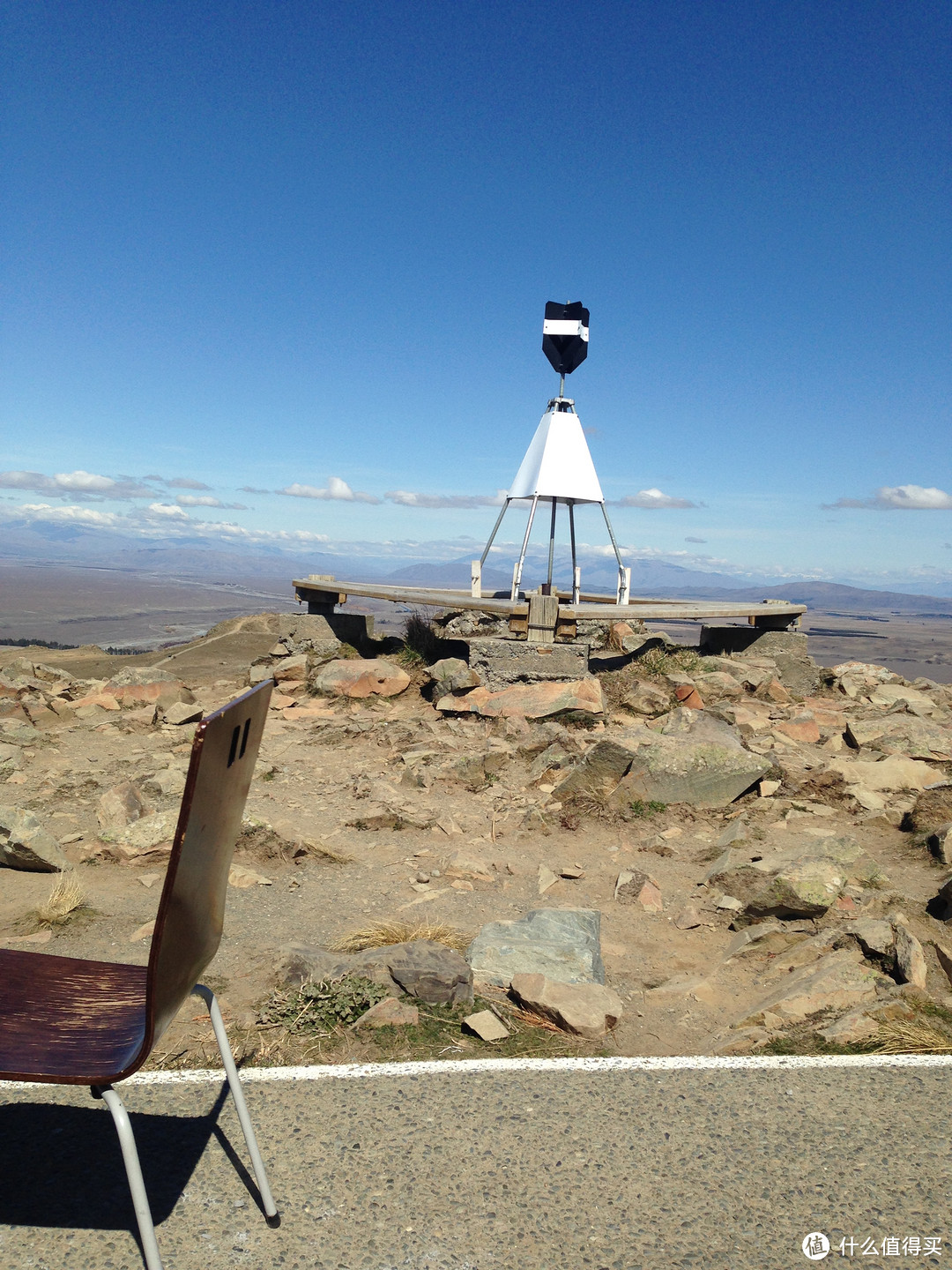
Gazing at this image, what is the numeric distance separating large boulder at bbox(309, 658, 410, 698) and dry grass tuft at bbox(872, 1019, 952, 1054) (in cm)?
708

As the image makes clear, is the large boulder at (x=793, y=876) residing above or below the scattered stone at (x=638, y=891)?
above

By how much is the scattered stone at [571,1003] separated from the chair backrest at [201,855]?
159cm

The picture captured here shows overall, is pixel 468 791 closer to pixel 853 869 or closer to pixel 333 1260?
pixel 853 869

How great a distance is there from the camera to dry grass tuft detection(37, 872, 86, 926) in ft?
13.7

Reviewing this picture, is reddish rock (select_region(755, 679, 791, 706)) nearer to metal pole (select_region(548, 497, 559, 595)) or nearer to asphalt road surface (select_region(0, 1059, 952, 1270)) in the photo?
metal pole (select_region(548, 497, 559, 595))

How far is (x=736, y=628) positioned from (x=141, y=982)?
10.1 metres

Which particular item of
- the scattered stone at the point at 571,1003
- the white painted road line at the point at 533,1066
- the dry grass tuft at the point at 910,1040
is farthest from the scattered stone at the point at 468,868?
the dry grass tuft at the point at 910,1040

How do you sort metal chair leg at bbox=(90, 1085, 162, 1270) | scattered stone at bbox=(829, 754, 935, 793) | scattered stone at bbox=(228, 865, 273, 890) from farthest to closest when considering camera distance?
scattered stone at bbox=(829, 754, 935, 793)
scattered stone at bbox=(228, 865, 273, 890)
metal chair leg at bbox=(90, 1085, 162, 1270)

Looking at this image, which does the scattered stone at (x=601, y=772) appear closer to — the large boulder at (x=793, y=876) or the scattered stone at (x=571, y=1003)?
the large boulder at (x=793, y=876)

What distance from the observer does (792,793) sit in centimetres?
637

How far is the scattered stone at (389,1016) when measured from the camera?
308 cm

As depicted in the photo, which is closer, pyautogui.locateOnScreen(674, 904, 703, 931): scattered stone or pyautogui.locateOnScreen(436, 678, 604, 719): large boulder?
pyautogui.locateOnScreen(674, 904, 703, 931): scattered stone

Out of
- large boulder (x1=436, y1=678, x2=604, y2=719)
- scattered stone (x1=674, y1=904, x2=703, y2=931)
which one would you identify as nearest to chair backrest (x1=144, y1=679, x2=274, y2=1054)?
scattered stone (x1=674, y1=904, x2=703, y2=931)

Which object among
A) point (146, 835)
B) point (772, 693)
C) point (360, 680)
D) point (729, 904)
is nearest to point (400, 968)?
point (729, 904)
